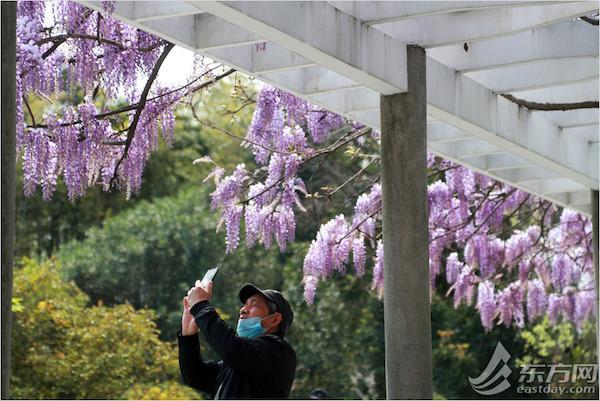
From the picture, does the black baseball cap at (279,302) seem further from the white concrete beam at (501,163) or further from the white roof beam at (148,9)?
the white concrete beam at (501,163)

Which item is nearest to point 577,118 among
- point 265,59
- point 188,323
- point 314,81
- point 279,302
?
point 314,81

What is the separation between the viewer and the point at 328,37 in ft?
18.5

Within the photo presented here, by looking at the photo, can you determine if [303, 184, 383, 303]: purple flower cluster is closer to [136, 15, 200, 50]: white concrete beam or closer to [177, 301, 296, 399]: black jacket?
[136, 15, 200, 50]: white concrete beam

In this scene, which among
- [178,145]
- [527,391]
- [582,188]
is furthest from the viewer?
[178,145]

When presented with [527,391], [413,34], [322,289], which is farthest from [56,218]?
[413,34]

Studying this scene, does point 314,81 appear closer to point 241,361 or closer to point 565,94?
point 565,94

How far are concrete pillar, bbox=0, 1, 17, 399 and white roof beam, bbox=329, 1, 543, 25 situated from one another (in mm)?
2186

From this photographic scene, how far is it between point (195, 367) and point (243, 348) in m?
0.37

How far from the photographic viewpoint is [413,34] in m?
6.25

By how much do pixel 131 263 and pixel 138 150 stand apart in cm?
1184

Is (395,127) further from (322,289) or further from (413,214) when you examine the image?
(322,289)

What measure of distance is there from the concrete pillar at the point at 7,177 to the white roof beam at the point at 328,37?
1.12 metres

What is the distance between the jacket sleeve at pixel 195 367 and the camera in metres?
4.57

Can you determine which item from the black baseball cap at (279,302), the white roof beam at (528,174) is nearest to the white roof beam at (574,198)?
the white roof beam at (528,174)
